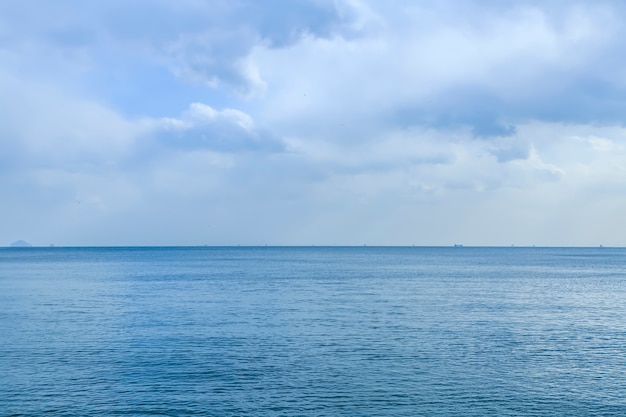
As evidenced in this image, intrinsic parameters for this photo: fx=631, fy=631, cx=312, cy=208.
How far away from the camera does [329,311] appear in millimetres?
86625

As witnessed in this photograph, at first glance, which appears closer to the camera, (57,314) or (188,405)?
(188,405)

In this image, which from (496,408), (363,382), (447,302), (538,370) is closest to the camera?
(496,408)

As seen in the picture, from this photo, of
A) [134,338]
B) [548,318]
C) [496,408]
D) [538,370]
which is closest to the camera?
[496,408]

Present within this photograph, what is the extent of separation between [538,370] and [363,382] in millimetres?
15376

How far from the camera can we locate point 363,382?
48.6m

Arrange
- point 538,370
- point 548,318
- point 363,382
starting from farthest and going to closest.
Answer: point 548,318
point 538,370
point 363,382

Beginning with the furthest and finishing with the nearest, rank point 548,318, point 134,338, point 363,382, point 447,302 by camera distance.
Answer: point 447,302, point 548,318, point 134,338, point 363,382

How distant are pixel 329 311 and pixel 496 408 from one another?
147 feet

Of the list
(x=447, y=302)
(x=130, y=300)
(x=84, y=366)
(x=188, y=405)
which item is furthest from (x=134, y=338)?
(x=447, y=302)

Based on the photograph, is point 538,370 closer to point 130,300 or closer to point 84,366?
point 84,366

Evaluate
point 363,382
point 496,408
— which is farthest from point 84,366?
point 496,408

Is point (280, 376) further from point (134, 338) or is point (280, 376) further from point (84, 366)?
point (134, 338)

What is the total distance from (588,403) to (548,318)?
39.9 metres

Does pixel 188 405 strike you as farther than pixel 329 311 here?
No
